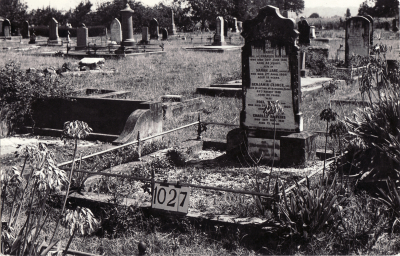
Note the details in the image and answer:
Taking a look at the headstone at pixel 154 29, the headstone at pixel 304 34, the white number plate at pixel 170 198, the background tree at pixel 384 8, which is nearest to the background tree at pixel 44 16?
the headstone at pixel 154 29

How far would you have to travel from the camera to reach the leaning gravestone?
7.38 metres

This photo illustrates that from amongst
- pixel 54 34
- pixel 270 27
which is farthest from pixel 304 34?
pixel 54 34

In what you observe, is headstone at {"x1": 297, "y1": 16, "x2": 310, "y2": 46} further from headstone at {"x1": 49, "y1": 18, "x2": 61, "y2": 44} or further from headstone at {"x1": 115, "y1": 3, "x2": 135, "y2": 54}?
headstone at {"x1": 49, "y1": 18, "x2": 61, "y2": 44}

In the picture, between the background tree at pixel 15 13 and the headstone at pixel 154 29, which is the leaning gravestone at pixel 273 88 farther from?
the background tree at pixel 15 13

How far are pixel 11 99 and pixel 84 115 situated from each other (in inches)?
61.4

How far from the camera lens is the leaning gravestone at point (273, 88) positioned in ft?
24.2

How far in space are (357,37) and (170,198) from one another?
15639 millimetres

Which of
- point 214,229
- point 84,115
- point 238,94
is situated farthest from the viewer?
point 238,94

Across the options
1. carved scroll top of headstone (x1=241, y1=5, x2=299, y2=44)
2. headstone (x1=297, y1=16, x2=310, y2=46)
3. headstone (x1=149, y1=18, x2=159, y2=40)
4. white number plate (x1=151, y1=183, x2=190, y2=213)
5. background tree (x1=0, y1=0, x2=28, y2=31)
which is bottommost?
white number plate (x1=151, y1=183, x2=190, y2=213)

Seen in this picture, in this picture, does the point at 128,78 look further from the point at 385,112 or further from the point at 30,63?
the point at 385,112

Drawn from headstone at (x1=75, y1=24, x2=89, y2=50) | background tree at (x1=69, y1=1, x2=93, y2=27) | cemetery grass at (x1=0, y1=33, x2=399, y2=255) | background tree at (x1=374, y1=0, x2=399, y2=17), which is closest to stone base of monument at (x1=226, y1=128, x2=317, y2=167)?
cemetery grass at (x1=0, y1=33, x2=399, y2=255)

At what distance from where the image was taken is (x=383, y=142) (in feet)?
19.4

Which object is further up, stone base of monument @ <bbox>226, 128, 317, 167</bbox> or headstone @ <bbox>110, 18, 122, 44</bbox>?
headstone @ <bbox>110, 18, 122, 44</bbox>

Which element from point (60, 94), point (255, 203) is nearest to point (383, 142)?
point (255, 203)
